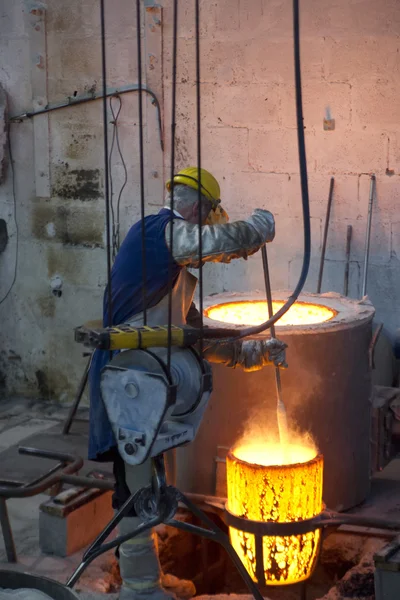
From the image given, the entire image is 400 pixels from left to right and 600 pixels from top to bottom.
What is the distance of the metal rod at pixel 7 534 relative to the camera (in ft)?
14.0

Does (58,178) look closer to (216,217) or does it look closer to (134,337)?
(216,217)

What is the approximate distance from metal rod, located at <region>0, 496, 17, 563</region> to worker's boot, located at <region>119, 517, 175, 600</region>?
0.74 m

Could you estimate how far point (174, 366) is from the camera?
288 cm

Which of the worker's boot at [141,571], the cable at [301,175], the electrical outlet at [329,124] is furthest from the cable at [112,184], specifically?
the cable at [301,175]

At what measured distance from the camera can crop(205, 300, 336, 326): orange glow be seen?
15.8ft

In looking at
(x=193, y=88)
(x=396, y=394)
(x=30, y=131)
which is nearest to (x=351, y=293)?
(x=396, y=394)

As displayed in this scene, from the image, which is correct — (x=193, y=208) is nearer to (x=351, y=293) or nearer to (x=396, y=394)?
(x=396, y=394)

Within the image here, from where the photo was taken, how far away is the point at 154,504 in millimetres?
3033

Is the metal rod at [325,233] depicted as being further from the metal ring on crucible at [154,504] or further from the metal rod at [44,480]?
the metal ring on crucible at [154,504]

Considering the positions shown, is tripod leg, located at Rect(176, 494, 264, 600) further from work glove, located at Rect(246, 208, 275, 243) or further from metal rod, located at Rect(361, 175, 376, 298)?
metal rod, located at Rect(361, 175, 376, 298)

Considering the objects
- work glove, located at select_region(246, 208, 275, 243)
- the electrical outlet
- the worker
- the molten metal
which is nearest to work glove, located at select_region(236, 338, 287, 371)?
the worker

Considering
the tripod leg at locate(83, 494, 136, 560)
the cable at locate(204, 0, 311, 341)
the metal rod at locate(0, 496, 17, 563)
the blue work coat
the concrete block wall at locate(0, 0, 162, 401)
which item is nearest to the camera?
the cable at locate(204, 0, 311, 341)

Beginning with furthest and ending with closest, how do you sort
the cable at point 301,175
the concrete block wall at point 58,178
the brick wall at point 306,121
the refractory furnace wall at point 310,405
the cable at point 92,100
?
1. the concrete block wall at point 58,178
2. the cable at point 92,100
3. the brick wall at point 306,121
4. the refractory furnace wall at point 310,405
5. the cable at point 301,175

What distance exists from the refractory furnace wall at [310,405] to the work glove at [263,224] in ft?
Result: 2.49
